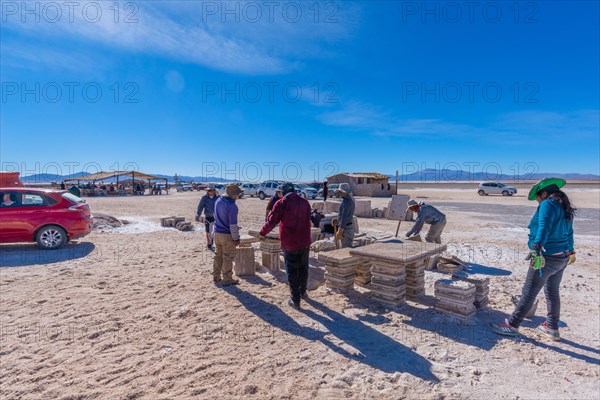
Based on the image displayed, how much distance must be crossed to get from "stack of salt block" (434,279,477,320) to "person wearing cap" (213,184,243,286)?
3.36 meters

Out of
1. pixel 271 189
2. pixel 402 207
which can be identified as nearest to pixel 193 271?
pixel 402 207

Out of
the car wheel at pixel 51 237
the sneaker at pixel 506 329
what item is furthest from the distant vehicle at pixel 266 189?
the sneaker at pixel 506 329

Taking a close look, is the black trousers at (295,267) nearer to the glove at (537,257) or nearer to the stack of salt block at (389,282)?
the stack of salt block at (389,282)

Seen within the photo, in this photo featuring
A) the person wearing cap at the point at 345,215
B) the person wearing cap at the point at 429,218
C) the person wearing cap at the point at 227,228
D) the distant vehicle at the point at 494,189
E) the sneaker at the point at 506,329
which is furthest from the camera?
the distant vehicle at the point at 494,189

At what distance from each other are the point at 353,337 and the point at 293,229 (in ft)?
5.55

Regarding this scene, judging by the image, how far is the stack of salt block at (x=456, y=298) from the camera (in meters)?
4.59

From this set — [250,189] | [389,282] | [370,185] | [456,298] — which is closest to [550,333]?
[456,298]

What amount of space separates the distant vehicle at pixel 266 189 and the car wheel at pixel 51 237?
22.8 metres

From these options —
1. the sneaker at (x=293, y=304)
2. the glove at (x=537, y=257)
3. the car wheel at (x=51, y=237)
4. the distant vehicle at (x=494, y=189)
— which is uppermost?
the distant vehicle at (x=494, y=189)

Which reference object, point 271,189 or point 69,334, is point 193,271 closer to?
point 69,334

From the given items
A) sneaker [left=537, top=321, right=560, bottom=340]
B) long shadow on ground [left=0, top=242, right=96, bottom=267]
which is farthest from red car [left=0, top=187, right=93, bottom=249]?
sneaker [left=537, top=321, right=560, bottom=340]

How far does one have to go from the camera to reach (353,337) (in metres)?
4.09

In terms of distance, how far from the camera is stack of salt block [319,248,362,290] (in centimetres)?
564

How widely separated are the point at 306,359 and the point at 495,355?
219 centimetres
